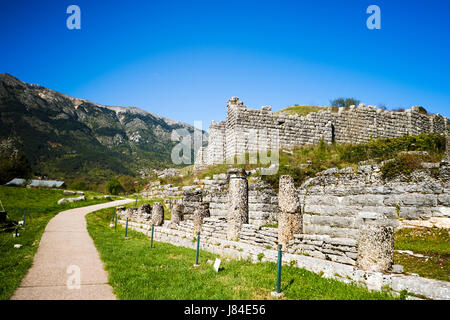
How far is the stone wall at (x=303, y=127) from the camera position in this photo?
78.8 feet

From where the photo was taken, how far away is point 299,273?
22.8 ft

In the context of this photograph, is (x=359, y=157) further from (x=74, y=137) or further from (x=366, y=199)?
(x=74, y=137)

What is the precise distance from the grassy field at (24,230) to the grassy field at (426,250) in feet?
29.2

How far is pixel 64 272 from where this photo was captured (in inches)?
303

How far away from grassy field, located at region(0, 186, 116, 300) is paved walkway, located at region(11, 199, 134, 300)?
24 cm

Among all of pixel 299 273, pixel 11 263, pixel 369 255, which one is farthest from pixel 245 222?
pixel 11 263

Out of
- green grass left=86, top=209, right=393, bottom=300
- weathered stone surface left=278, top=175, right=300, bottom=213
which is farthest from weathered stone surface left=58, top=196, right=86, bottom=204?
weathered stone surface left=278, top=175, right=300, bottom=213

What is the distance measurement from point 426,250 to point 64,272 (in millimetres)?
10060

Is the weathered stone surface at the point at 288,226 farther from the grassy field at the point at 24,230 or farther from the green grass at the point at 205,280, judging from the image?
the grassy field at the point at 24,230

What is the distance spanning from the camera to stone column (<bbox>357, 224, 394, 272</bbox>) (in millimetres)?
6004

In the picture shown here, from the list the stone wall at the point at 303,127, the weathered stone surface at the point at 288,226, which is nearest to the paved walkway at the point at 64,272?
the weathered stone surface at the point at 288,226

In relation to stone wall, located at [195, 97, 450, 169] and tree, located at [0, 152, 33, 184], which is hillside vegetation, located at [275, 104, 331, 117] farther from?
tree, located at [0, 152, 33, 184]
